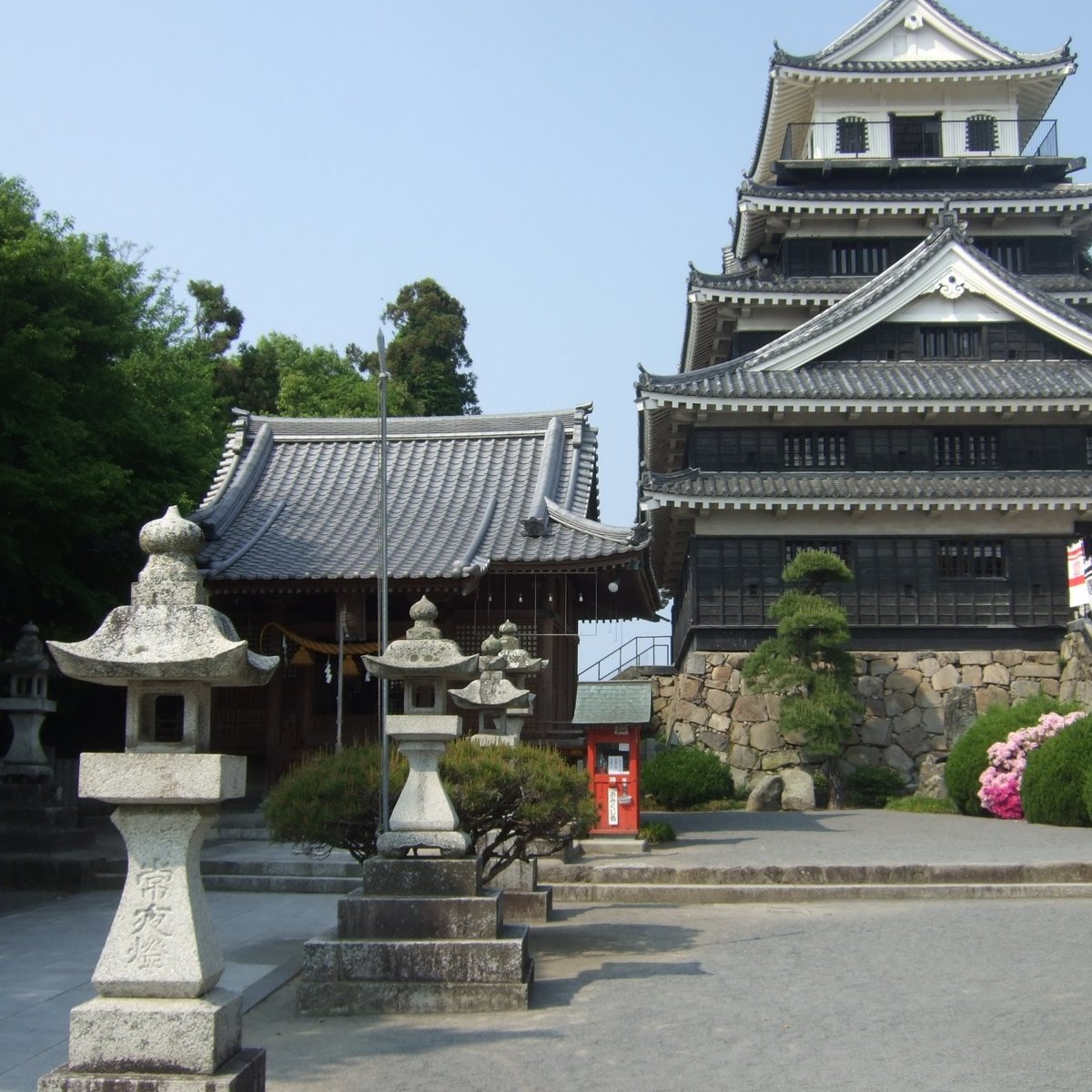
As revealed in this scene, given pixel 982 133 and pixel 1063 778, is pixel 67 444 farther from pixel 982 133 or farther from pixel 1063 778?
pixel 982 133

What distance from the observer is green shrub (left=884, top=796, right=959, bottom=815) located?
82.7 feet

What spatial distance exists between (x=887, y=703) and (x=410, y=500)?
1140cm

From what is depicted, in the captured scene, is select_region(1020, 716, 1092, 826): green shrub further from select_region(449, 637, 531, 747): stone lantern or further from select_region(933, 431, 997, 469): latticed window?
select_region(449, 637, 531, 747): stone lantern

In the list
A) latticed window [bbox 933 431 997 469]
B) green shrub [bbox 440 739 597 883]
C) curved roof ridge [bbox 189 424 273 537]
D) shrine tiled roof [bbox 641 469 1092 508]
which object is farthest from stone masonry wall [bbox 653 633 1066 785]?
green shrub [bbox 440 739 597 883]

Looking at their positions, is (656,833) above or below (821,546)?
below

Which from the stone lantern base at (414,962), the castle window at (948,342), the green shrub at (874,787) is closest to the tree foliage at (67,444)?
the stone lantern base at (414,962)

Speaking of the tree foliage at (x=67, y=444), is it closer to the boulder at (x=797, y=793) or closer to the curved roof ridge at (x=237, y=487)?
the curved roof ridge at (x=237, y=487)

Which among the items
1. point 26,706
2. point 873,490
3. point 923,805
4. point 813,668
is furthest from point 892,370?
point 26,706

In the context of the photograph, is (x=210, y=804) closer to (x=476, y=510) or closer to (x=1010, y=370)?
(x=476, y=510)

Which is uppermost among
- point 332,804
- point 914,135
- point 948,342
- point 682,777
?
point 914,135

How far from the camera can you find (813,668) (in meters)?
26.2

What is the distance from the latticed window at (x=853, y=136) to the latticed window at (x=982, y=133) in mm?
2882

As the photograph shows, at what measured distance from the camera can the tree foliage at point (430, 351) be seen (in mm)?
49250

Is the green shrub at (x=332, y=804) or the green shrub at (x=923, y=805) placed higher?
the green shrub at (x=332, y=804)
